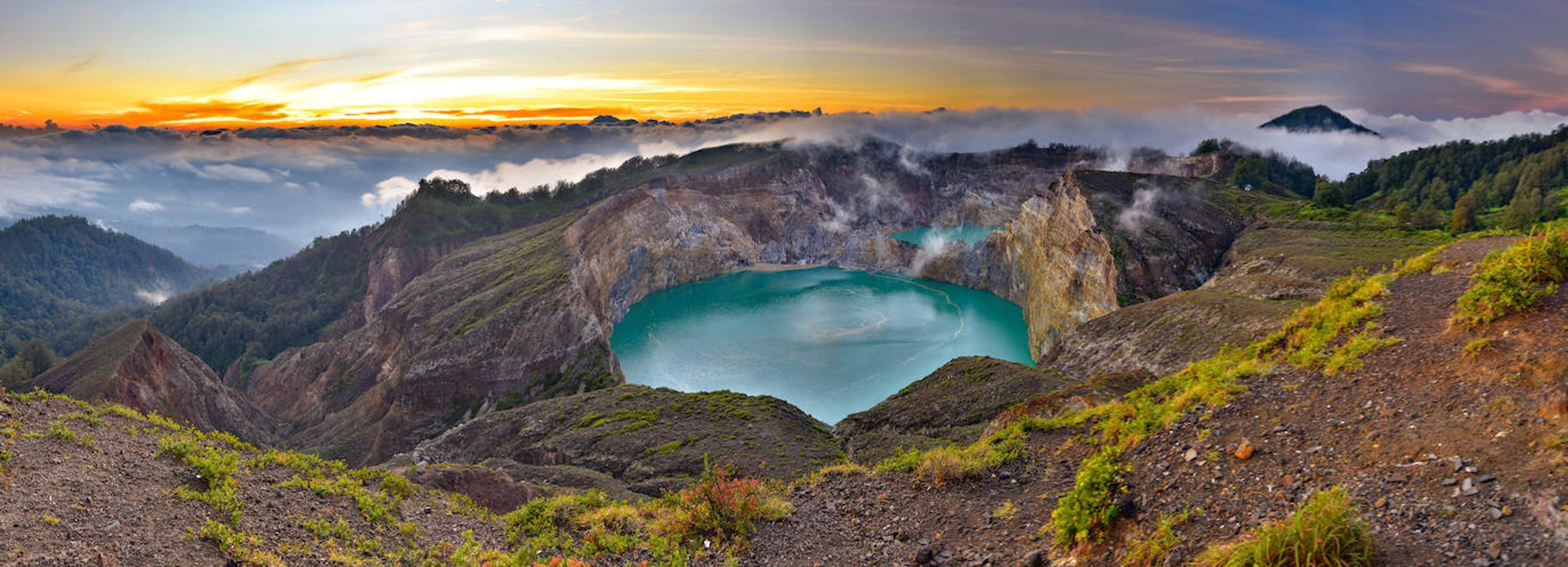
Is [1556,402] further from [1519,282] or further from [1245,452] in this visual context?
[1519,282]

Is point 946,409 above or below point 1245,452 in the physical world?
below

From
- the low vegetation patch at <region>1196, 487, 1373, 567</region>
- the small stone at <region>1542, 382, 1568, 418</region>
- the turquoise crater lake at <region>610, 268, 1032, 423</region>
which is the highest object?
the small stone at <region>1542, 382, 1568, 418</region>

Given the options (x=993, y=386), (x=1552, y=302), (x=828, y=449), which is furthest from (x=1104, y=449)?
(x=993, y=386)

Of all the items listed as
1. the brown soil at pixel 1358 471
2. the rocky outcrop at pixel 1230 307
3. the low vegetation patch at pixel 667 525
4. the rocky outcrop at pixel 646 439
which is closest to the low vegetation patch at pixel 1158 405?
the brown soil at pixel 1358 471

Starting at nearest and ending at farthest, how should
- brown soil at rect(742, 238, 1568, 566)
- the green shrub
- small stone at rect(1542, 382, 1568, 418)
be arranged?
brown soil at rect(742, 238, 1568, 566)
small stone at rect(1542, 382, 1568, 418)
the green shrub

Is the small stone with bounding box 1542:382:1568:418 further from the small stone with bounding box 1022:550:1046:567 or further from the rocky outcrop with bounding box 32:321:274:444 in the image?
the rocky outcrop with bounding box 32:321:274:444

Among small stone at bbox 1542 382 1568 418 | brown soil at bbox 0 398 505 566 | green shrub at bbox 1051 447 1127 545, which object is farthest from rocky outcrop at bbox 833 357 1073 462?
small stone at bbox 1542 382 1568 418

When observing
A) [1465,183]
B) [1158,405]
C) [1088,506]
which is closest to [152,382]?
[1088,506]

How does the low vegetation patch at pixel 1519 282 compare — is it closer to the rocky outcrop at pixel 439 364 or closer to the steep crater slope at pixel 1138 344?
the steep crater slope at pixel 1138 344
